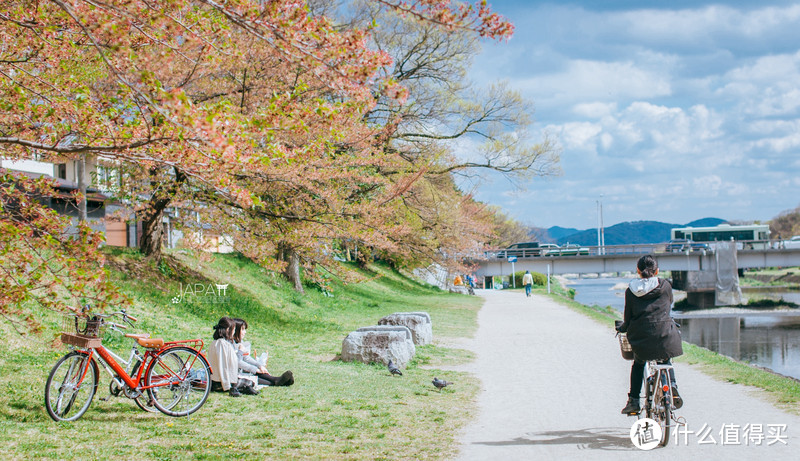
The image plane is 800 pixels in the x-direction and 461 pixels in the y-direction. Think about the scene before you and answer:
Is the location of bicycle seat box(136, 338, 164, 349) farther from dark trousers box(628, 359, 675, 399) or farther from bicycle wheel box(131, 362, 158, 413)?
dark trousers box(628, 359, 675, 399)

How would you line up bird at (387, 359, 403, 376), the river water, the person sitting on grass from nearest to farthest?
the person sitting on grass → bird at (387, 359, 403, 376) → the river water

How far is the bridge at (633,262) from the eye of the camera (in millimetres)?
53688

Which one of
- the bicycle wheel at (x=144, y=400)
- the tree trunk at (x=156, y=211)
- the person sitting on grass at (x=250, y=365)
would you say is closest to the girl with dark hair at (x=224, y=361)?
the person sitting on grass at (x=250, y=365)

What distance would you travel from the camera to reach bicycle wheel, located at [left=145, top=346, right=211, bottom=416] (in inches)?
271

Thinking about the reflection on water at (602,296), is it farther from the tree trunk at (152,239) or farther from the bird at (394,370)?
the bird at (394,370)

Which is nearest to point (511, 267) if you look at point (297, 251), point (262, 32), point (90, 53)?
point (297, 251)

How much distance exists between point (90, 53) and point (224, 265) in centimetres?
1211

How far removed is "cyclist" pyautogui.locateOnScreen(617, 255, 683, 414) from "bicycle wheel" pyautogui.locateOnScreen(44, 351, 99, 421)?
5035 millimetres

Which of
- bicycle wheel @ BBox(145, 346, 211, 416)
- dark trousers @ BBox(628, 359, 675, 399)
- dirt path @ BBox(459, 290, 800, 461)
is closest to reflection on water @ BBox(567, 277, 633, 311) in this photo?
dirt path @ BBox(459, 290, 800, 461)

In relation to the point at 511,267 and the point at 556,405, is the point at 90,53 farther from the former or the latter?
the point at 511,267

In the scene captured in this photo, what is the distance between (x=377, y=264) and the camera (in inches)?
1807

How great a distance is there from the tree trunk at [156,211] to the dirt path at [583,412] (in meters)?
7.44

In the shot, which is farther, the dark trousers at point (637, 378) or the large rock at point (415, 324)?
the large rock at point (415, 324)

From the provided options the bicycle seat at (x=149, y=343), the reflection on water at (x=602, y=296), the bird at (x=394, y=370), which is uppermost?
the bicycle seat at (x=149, y=343)
